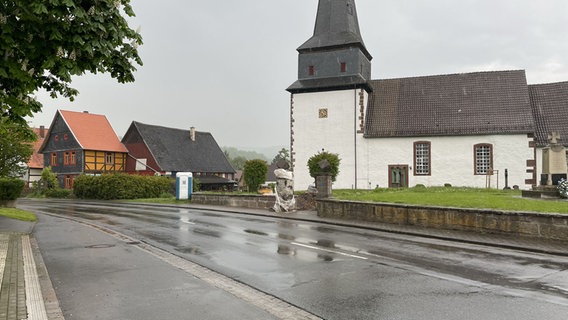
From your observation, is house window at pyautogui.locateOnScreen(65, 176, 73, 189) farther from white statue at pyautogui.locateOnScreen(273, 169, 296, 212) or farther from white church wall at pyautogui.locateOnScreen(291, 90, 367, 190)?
white statue at pyautogui.locateOnScreen(273, 169, 296, 212)

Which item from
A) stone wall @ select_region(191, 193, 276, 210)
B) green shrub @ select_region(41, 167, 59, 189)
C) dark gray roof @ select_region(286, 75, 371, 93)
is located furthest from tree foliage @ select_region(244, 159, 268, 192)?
green shrub @ select_region(41, 167, 59, 189)

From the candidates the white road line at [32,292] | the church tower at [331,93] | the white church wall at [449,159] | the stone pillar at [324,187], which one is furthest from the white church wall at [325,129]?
the white road line at [32,292]

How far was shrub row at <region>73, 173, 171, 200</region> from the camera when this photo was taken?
36.8 meters

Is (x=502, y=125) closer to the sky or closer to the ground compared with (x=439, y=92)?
closer to the ground

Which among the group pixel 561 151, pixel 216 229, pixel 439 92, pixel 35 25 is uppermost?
pixel 439 92

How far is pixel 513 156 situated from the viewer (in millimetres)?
30188

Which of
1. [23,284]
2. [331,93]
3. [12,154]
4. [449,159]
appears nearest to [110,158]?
[12,154]

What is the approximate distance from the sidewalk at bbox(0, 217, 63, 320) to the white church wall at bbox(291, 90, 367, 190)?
25927 millimetres

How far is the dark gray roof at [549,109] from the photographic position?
30.2m

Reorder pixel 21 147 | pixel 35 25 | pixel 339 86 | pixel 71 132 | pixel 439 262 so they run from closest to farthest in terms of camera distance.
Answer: pixel 35 25 < pixel 439 262 < pixel 339 86 < pixel 21 147 < pixel 71 132

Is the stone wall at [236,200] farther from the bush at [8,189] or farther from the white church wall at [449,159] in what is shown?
the white church wall at [449,159]

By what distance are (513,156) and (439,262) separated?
25478 mm

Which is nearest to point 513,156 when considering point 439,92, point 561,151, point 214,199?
point 439,92

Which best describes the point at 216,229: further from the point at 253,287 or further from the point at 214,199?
the point at 214,199
